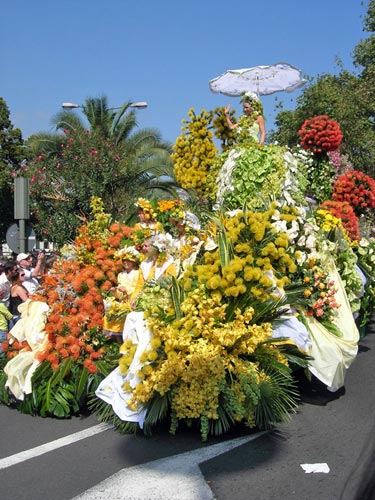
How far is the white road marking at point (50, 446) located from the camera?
522 cm

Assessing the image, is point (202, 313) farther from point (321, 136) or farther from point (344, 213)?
point (321, 136)

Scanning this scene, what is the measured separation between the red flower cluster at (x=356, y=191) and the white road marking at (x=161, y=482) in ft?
20.8

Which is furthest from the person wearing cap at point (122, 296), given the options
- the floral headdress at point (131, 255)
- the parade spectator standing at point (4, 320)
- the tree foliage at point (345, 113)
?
the tree foliage at point (345, 113)

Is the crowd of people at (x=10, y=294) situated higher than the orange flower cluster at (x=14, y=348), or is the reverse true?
the crowd of people at (x=10, y=294)

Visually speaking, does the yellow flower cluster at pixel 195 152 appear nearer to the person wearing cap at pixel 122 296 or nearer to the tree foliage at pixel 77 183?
the person wearing cap at pixel 122 296

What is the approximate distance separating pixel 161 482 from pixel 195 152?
5790 mm

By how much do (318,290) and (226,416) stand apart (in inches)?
86.7

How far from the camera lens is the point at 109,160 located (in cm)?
1903

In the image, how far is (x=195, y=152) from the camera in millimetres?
9500

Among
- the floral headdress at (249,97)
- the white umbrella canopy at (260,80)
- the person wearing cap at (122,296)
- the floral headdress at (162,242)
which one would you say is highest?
the white umbrella canopy at (260,80)

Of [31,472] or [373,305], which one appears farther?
[373,305]

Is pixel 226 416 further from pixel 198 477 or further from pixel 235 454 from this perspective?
pixel 198 477

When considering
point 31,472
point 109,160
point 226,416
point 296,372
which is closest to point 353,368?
point 296,372

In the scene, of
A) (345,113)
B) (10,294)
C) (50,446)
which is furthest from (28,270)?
(345,113)
